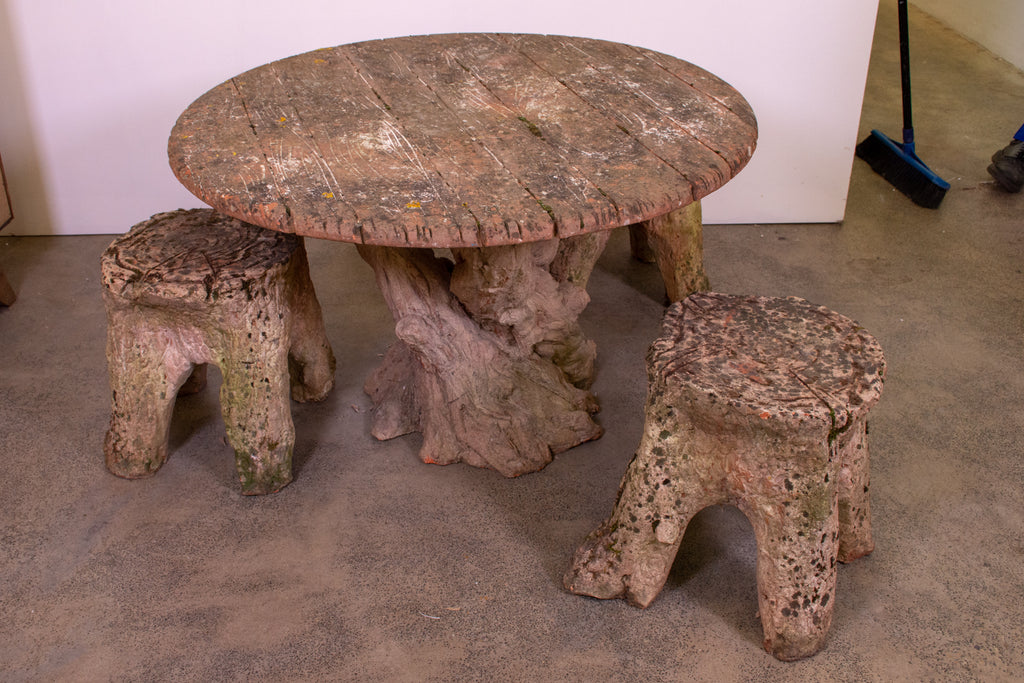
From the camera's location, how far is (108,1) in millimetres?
3084

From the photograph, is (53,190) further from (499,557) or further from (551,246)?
(499,557)

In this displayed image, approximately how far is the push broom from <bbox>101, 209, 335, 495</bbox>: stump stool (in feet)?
8.06

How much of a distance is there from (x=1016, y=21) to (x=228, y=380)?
15.6 ft

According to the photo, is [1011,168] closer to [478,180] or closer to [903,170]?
[903,170]

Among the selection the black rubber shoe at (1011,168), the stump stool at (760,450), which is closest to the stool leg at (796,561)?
the stump stool at (760,450)

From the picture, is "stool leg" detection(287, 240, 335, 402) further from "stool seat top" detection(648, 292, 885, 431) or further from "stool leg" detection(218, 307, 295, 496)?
"stool seat top" detection(648, 292, 885, 431)

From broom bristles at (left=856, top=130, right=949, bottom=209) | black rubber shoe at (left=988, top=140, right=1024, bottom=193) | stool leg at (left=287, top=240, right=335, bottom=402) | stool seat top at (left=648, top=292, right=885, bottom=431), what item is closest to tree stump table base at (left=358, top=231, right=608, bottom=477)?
stool leg at (left=287, top=240, right=335, bottom=402)

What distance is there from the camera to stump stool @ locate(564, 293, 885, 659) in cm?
169

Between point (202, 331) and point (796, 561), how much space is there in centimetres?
133

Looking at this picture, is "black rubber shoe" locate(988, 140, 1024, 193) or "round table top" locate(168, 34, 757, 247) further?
"black rubber shoe" locate(988, 140, 1024, 193)

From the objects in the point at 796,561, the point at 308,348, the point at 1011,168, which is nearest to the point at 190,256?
the point at 308,348

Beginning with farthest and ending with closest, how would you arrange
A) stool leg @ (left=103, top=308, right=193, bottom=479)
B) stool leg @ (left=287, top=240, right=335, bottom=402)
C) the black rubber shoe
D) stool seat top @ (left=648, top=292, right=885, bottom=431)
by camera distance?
the black rubber shoe
stool leg @ (left=287, top=240, right=335, bottom=402)
stool leg @ (left=103, top=308, right=193, bottom=479)
stool seat top @ (left=648, top=292, right=885, bottom=431)

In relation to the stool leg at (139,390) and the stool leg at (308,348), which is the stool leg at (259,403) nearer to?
the stool leg at (139,390)

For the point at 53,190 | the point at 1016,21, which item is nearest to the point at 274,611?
the point at 53,190
